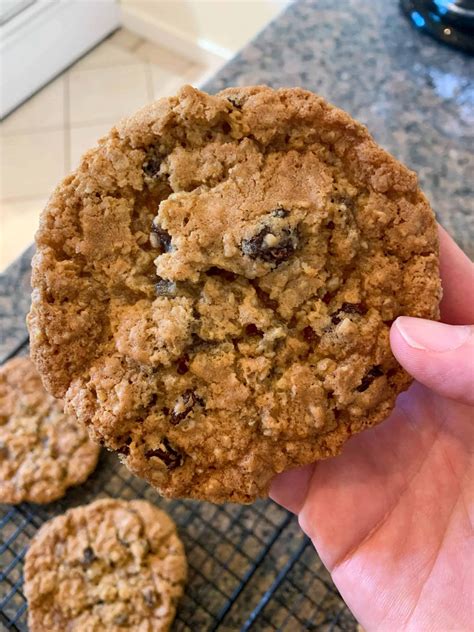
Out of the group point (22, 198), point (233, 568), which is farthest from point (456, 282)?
point (22, 198)

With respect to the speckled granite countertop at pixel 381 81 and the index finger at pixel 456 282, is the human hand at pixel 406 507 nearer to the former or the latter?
the index finger at pixel 456 282

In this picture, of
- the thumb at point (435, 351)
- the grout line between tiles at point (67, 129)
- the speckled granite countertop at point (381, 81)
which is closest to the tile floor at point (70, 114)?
the grout line between tiles at point (67, 129)

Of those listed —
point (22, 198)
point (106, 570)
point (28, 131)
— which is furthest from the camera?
point (28, 131)

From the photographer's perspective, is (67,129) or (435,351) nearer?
(435,351)

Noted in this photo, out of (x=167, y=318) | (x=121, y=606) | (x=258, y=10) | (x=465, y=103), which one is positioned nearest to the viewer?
(x=167, y=318)

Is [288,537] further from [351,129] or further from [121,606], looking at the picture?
[351,129]

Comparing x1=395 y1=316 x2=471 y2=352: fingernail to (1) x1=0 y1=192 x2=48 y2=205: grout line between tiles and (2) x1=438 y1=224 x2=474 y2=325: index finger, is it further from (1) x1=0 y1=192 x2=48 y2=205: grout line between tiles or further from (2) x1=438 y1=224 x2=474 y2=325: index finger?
(1) x1=0 y1=192 x2=48 y2=205: grout line between tiles

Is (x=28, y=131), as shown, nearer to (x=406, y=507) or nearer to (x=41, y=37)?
(x=41, y=37)

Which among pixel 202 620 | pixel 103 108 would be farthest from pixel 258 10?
pixel 202 620
